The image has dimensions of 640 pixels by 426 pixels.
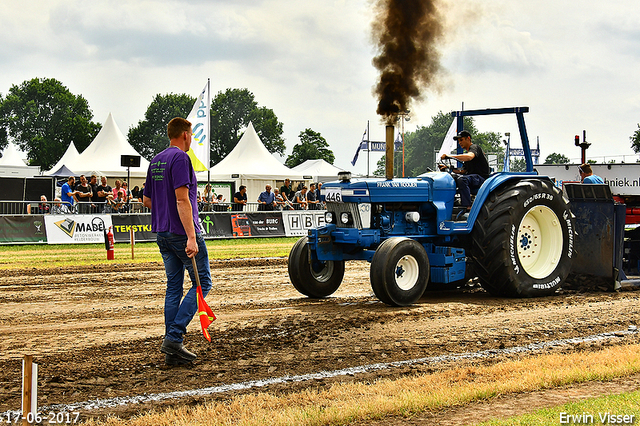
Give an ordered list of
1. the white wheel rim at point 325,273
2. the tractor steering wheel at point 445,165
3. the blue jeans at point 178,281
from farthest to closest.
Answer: the tractor steering wheel at point 445,165 → the white wheel rim at point 325,273 → the blue jeans at point 178,281

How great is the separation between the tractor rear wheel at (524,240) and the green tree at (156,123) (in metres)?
77.0

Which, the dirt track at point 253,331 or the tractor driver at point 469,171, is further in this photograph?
the tractor driver at point 469,171

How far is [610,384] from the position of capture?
15.0ft

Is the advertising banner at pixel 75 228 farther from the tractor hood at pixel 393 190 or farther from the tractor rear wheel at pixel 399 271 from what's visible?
the tractor rear wheel at pixel 399 271

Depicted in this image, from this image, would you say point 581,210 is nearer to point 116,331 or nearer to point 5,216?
point 116,331

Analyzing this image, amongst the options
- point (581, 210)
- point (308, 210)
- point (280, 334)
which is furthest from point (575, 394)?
point (308, 210)

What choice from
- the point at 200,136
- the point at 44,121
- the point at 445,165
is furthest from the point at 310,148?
the point at 445,165

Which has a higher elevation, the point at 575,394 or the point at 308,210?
the point at 308,210

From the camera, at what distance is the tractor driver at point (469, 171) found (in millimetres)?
8703

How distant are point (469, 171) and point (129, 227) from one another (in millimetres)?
12553

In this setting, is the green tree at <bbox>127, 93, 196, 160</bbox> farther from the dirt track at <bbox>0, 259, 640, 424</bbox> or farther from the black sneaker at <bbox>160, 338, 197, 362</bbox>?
the black sneaker at <bbox>160, 338, 197, 362</bbox>

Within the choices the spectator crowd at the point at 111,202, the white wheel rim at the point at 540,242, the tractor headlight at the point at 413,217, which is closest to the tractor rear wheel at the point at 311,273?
the tractor headlight at the point at 413,217

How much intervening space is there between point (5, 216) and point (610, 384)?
667 inches

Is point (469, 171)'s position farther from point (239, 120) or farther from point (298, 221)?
point (239, 120)
